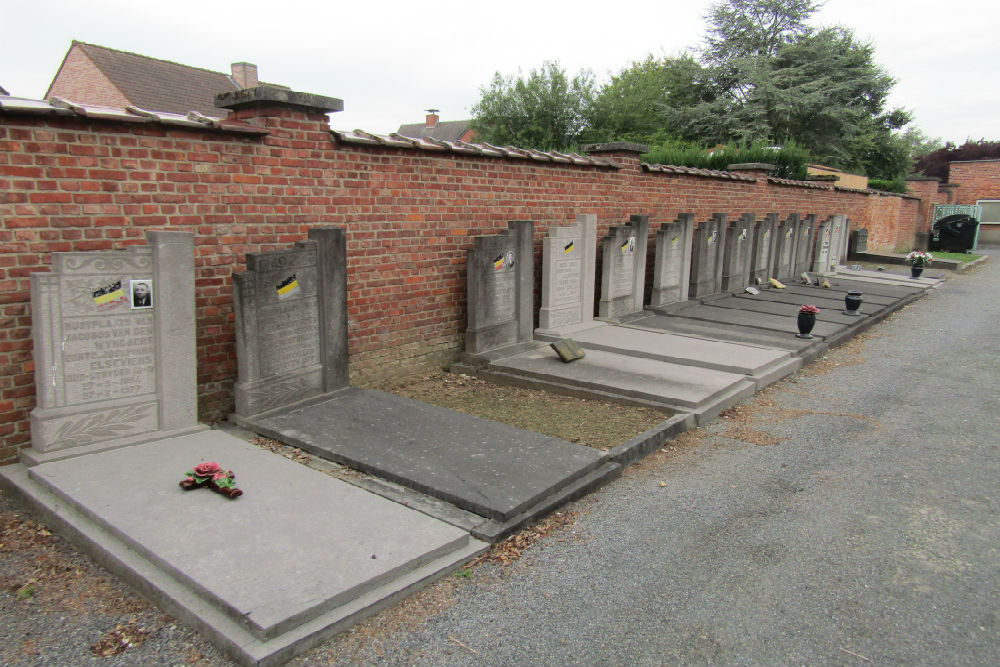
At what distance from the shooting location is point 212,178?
17.3 ft

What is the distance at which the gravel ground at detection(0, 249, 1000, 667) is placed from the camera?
2.92m

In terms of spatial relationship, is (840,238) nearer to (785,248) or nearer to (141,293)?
(785,248)

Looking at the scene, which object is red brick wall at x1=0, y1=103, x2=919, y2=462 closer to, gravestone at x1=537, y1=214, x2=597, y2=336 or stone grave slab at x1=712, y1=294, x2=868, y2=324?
gravestone at x1=537, y1=214, x2=597, y2=336

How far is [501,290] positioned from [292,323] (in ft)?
9.26

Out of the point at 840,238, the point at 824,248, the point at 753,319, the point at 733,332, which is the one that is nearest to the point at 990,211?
the point at 840,238

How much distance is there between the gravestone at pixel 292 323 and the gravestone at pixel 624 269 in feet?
15.8

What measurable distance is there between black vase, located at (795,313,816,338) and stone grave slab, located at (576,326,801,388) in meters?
1.10

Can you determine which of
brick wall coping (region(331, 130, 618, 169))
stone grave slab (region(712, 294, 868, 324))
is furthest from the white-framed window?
brick wall coping (region(331, 130, 618, 169))

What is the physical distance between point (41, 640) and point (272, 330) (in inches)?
108

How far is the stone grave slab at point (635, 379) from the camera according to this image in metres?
6.22

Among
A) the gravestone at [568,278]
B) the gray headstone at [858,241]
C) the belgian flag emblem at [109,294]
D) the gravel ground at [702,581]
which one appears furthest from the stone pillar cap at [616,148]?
the gray headstone at [858,241]

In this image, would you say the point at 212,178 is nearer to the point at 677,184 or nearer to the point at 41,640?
the point at 41,640

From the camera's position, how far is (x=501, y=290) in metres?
7.62

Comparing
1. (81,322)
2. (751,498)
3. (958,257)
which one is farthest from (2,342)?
(958,257)
